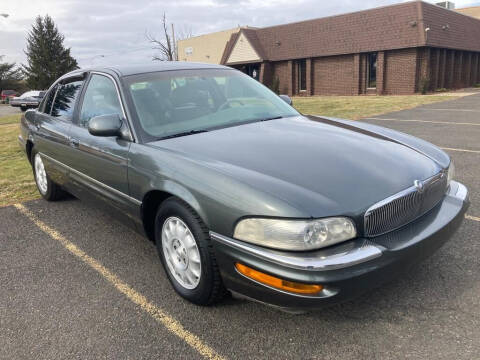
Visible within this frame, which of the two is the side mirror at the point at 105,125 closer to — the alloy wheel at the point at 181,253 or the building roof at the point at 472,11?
the alloy wheel at the point at 181,253

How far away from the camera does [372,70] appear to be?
27125mm

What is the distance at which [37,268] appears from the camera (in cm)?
360

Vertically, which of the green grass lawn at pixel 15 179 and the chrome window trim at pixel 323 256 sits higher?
the chrome window trim at pixel 323 256

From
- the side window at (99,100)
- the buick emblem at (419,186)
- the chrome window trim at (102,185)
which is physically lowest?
the chrome window trim at (102,185)

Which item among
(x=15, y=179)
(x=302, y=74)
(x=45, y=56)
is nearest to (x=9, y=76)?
(x=45, y=56)

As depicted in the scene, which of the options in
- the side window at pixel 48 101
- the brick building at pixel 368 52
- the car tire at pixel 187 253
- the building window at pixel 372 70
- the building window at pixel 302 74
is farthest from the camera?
the building window at pixel 302 74

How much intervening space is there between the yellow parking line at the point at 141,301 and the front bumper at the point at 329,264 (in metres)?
0.38

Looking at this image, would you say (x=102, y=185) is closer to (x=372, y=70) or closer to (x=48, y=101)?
(x=48, y=101)

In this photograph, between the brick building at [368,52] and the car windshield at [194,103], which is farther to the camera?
the brick building at [368,52]

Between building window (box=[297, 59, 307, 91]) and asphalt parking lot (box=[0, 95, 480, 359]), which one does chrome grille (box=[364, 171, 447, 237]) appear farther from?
building window (box=[297, 59, 307, 91])

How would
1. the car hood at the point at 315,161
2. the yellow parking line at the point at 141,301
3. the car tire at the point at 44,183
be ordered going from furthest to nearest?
the car tire at the point at 44,183 → the yellow parking line at the point at 141,301 → the car hood at the point at 315,161

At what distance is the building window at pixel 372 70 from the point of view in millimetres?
26828

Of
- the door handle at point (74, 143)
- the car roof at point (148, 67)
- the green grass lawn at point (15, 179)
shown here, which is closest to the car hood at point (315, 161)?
the car roof at point (148, 67)

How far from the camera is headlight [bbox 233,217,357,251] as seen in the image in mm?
2189
